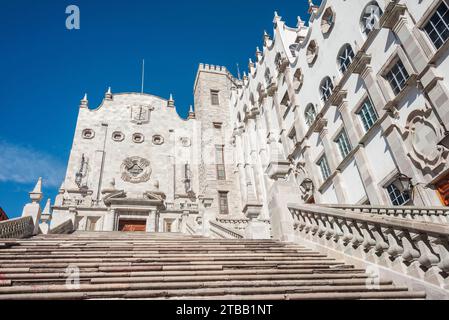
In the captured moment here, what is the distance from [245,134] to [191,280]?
2577 cm

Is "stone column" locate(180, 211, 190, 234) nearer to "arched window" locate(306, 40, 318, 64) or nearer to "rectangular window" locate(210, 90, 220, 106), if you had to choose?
"arched window" locate(306, 40, 318, 64)

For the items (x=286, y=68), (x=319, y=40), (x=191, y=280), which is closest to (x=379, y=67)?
(x=319, y=40)

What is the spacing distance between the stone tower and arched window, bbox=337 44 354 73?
48.1 ft

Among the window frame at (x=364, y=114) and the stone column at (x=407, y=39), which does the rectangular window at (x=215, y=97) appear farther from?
the stone column at (x=407, y=39)

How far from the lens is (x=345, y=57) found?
669 inches

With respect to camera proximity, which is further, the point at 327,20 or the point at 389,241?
the point at 327,20

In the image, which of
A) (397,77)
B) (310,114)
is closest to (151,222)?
(310,114)

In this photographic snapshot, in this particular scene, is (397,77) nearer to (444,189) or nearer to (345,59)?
(345,59)

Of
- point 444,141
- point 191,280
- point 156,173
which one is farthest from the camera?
point 156,173

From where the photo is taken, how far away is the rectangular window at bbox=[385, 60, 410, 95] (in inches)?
504

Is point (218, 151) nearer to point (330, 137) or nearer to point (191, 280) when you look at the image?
point (330, 137)

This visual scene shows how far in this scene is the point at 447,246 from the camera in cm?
419

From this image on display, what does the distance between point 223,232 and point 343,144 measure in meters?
8.59

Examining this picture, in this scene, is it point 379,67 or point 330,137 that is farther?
point 330,137
